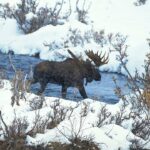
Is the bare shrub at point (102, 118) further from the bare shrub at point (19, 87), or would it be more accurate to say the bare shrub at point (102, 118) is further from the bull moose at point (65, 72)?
the bull moose at point (65, 72)

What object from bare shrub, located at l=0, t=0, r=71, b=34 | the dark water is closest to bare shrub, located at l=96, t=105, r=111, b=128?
the dark water

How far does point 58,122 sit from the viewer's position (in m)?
7.16

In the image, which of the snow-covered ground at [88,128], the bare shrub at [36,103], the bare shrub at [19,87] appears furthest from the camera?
the bare shrub at [19,87]

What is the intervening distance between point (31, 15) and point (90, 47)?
5.20m

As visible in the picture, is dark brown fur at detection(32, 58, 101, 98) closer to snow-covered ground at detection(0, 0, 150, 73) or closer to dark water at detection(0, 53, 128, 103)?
dark water at detection(0, 53, 128, 103)

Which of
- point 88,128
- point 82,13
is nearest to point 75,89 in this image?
point 88,128

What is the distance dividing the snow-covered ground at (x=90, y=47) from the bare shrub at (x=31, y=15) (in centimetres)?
48

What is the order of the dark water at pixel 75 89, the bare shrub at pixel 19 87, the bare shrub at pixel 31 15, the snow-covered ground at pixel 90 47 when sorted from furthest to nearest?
the bare shrub at pixel 31 15, the dark water at pixel 75 89, the bare shrub at pixel 19 87, the snow-covered ground at pixel 90 47

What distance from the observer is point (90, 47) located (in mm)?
25484

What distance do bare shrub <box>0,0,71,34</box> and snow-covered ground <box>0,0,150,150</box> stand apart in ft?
1.56

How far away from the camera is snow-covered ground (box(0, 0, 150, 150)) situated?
6723mm

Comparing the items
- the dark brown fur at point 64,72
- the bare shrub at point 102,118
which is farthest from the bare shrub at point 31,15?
the bare shrub at point 102,118

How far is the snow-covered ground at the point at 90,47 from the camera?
6723mm

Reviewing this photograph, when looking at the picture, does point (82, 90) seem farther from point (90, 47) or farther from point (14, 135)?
point (90, 47)
